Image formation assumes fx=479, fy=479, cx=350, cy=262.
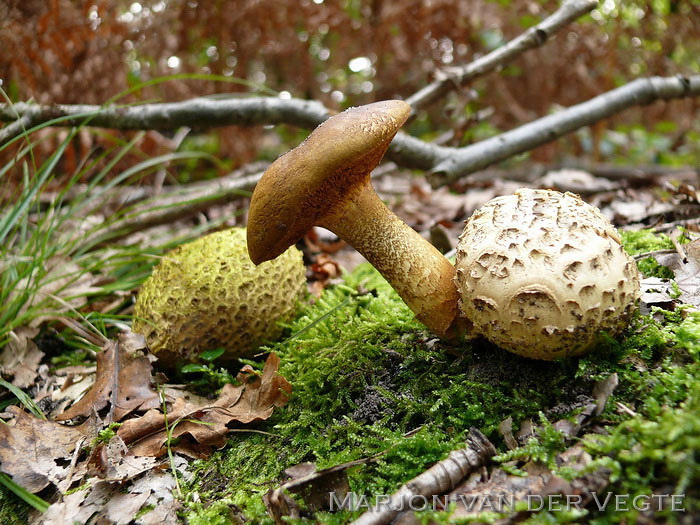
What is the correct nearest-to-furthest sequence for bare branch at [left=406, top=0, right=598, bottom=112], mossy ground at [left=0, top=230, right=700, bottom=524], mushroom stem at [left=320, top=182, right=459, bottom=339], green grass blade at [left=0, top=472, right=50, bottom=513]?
mossy ground at [left=0, top=230, right=700, bottom=524], green grass blade at [left=0, top=472, right=50, bottom=513], mushroom stem at [left=320, top=182, right=459, bottom=339], bare branch at [left=406, top=0, right=598, bottom=112]

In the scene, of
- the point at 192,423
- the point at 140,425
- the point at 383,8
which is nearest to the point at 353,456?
the point at 192,423

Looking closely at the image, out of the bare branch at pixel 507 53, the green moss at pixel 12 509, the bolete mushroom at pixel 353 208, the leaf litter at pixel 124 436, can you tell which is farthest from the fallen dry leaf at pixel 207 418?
the bare branch at pixel 507 53

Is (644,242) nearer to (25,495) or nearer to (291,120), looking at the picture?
(291,120)

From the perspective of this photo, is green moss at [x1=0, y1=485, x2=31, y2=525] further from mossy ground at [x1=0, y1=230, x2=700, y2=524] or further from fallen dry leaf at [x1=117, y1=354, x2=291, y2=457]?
fallen dry leaf at [x1=117, y1=354, x2=291, y2=457]

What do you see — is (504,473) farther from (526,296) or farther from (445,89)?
(445,89)

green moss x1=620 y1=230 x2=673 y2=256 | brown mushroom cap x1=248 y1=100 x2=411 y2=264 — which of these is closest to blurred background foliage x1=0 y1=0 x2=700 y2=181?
green moss x1=620 y1=230 x2=673 y2=256
